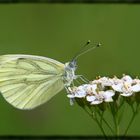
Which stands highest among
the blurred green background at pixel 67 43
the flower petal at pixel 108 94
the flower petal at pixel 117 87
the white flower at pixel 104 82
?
the white flower at pixel 104 82

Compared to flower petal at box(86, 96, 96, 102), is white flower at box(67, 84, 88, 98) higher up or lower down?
higher up

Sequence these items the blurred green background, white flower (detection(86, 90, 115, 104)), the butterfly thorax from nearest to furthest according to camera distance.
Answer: white flower (detection(86, 90, 115, 104)), the butterfly thorax, the blurred green background

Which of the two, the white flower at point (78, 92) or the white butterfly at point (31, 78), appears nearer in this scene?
the white flower at point (78, 92)

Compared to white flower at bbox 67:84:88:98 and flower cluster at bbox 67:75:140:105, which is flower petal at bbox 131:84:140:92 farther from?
white flower at bbox 67:84:88:98

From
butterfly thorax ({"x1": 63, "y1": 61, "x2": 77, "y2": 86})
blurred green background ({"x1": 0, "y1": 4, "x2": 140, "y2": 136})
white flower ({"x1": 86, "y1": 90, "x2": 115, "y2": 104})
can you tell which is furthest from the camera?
blurred green background ({"x1": 0, "y1": 4, "x2": 140, "y2": 136})

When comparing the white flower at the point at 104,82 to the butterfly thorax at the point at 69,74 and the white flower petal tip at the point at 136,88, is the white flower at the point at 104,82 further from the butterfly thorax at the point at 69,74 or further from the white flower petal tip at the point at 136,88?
the butterfly thorax at the point at 69,74

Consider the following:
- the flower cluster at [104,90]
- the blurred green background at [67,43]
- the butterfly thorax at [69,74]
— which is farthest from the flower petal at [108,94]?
the blurred green background at [67,43]

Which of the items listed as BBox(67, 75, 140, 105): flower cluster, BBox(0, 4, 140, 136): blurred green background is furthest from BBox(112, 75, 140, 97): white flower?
BBox(0, 4, 140, 136): blurred green background

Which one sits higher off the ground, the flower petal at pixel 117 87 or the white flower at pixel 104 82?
the white flower at pixel 104 82
